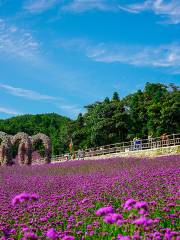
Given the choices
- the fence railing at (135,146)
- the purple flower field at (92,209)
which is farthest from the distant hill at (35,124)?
the purple flower field at (92,209)

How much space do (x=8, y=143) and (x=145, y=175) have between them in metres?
19.8

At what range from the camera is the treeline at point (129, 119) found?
152ft

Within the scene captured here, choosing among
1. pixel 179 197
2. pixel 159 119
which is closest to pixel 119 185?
pixel 179 197

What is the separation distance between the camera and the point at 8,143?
30578mm

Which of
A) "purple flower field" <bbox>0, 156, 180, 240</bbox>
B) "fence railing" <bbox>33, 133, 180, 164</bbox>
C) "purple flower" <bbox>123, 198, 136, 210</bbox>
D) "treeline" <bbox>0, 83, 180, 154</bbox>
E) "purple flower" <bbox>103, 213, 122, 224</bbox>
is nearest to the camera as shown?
"purple flower" <bbox>103, 213, 122, 224</bbox>

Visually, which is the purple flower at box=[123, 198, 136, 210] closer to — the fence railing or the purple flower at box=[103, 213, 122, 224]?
the purple flower at box=[103, 213, 122, 224]

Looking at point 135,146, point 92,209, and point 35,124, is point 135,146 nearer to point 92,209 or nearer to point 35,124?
point 92,209

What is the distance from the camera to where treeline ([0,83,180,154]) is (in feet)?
152

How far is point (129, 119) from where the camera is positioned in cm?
5441

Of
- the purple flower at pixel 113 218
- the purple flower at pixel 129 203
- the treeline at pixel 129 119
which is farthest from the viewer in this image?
the treeline at pixel 129 119

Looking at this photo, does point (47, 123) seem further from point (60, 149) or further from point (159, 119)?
point (159, 119)

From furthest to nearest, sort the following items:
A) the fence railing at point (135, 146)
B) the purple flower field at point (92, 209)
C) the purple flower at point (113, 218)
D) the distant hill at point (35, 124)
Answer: the distant hill at point (35, 124), the fence railing at point (135, 146), the purple flower field at point (92, 209), the purple flower at point (113, 218)

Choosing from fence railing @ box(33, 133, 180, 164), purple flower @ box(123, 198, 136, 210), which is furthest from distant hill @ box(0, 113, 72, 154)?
purple flower @ box(123, 198, 136, 210)

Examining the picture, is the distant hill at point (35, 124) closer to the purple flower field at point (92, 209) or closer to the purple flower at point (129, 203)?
the purple flower field at point (92, 209)
